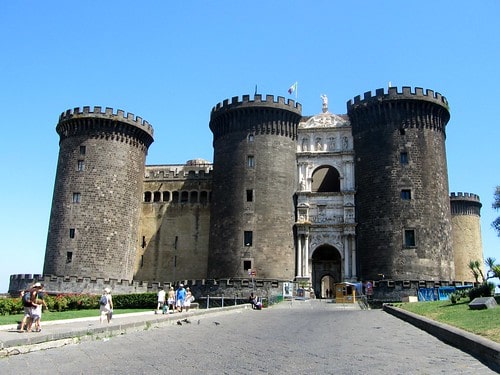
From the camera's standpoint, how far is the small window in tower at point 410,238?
41.3 meters

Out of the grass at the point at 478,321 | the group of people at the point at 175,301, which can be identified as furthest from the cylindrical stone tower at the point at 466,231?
the grass at the point at 478,321

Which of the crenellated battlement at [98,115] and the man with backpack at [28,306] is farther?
the crenellated battlement at [98,115]

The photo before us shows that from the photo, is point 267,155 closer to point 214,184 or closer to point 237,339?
point 214,184

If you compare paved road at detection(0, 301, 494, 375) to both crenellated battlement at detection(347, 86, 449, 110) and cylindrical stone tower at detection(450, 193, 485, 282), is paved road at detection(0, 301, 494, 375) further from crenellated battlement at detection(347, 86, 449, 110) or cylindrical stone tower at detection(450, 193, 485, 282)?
cylindrical stone tower at detection(450, 193, 485, 282)

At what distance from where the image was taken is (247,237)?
44.1 metres

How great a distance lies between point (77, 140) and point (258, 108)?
16.0 metres

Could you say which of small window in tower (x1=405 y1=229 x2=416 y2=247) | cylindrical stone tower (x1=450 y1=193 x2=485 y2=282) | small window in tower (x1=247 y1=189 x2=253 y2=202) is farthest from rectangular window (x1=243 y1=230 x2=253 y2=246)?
cylindrical stone tower (x1=450 y1=193 x2=485 y2=282)

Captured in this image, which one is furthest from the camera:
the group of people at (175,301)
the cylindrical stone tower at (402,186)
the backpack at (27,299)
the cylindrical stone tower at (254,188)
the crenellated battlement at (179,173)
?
the crenellated battlement at (179,173)

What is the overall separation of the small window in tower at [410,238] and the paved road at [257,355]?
2564cm

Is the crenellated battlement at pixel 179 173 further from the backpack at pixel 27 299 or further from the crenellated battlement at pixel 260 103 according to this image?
the backpack at pixel 27 299

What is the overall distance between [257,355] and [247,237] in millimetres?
32615

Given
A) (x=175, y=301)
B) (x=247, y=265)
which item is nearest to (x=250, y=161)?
(x=247, y=265)

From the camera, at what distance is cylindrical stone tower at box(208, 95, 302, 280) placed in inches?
1724

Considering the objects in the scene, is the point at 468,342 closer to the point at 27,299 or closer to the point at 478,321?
the point at 478,321
